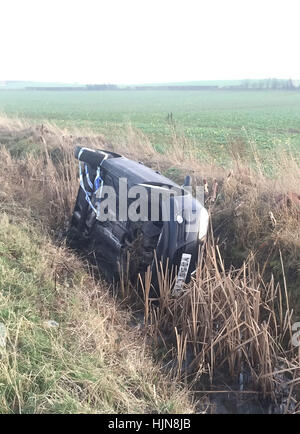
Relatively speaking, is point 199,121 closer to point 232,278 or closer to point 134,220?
point 232,278

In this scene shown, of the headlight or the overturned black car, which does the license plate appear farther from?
the headlight

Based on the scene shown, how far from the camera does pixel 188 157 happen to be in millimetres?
7090

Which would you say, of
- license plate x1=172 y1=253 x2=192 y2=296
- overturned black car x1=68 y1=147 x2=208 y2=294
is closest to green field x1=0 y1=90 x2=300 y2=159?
overturned black car x1=68 y1=147 x2=208 y2=294

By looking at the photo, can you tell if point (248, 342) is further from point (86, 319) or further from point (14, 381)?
point (14, 381)

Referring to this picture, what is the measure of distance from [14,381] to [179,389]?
1.19m

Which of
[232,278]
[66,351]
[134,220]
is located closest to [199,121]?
[232,278]

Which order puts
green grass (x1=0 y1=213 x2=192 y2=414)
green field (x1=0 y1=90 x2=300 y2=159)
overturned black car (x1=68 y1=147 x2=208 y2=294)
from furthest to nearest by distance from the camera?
green field (x1=0 y1=90 x2=300 y2=159)
overturned black car (x1=68 y1=147 x2=208 y2=294)
green grass (x1=0 y1=213 x2=192 y2=414)

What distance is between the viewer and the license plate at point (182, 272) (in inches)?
135

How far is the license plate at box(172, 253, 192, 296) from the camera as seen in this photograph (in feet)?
11.2

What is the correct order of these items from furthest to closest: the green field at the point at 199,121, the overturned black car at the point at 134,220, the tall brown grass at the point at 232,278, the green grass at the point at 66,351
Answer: the green field at the point at 199,121 < the overturned black car at the point at 134,220 < the tall brown grass at the point at 232,278 < the green grass at the point at 66,351

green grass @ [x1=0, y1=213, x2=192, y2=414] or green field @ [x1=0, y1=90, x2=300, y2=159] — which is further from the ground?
green field @ [x1=0, y1=90, x2=300, y2=159]

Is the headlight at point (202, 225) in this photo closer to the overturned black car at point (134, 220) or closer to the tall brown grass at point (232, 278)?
the overturned black car at point (134, 220)

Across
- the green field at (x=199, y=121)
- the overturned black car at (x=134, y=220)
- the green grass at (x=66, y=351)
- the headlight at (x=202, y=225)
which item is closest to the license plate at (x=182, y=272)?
the overturned black car at (x=134, y=220)

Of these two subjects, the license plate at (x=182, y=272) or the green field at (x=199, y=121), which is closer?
the license plate at (x=182, y=272)
